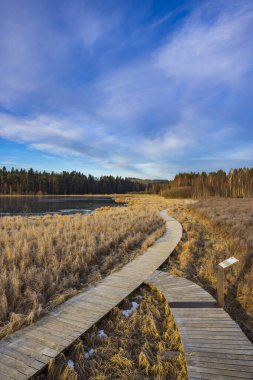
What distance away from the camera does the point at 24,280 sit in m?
5.82

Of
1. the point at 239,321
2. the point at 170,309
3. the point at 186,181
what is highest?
the point at 186,181

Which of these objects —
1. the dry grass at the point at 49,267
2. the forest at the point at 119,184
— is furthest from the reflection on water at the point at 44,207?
the forest at the point at 119,184

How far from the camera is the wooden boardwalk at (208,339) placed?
310 centimetres

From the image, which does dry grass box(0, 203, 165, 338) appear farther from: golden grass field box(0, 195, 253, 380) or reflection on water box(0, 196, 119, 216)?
reflection on water box(0, 196, 119, 216)

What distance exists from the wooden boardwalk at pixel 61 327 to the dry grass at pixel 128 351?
149 millimetres

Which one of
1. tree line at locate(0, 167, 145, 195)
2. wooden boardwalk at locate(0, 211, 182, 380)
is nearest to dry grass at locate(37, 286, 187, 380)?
wooden boardwalk at locate(0, 211, 182, 380)

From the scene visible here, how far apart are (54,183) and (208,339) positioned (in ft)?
329

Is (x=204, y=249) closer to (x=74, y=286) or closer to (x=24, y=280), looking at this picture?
(x=74, y=286)

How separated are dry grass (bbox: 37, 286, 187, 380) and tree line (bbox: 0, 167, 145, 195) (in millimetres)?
88018

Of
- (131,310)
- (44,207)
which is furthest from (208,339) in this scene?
(44,207)

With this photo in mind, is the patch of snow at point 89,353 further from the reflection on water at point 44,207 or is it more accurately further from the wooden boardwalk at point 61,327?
Answer: the reflection on water at point 44,207

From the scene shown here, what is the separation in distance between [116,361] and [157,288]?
2444mm

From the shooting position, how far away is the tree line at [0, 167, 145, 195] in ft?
294

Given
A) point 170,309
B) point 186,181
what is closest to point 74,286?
point 170,309
